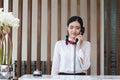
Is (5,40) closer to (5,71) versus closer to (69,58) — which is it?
(5,71)

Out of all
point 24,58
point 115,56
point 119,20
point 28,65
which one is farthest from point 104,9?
point 24,58

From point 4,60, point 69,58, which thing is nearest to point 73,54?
point 69,58

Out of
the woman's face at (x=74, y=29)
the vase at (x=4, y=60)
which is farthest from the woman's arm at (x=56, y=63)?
the vase at (x=4, y=60)

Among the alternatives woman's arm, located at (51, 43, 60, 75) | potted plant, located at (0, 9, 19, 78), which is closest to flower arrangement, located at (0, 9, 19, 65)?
potted plant, located at (0, 9, 19, 78)

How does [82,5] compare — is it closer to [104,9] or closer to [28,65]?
[104,9]

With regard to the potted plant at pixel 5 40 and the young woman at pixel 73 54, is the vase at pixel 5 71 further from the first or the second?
the young woman at pixel 73 54

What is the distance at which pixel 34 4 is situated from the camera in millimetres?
4859

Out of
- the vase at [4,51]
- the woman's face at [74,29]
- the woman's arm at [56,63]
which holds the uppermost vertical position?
the woman's face at [74,29]

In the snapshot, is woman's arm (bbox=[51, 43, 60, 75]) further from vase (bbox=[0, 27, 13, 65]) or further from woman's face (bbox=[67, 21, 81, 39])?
vase (bbox=[0, 27, 13, 65])

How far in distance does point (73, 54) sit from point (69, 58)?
0.19 ft

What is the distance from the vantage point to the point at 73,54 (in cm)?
240

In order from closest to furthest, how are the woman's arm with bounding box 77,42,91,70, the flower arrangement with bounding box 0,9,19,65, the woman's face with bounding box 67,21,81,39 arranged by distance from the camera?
the flower arrangement with bounding box 0,9,19,65 < the woman's arm with bounding box 77,42,91,70 < the woman's face with bounding box 67,21,81,39

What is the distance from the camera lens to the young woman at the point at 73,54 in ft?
7.70

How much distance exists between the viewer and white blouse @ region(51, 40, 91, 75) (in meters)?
2.35
